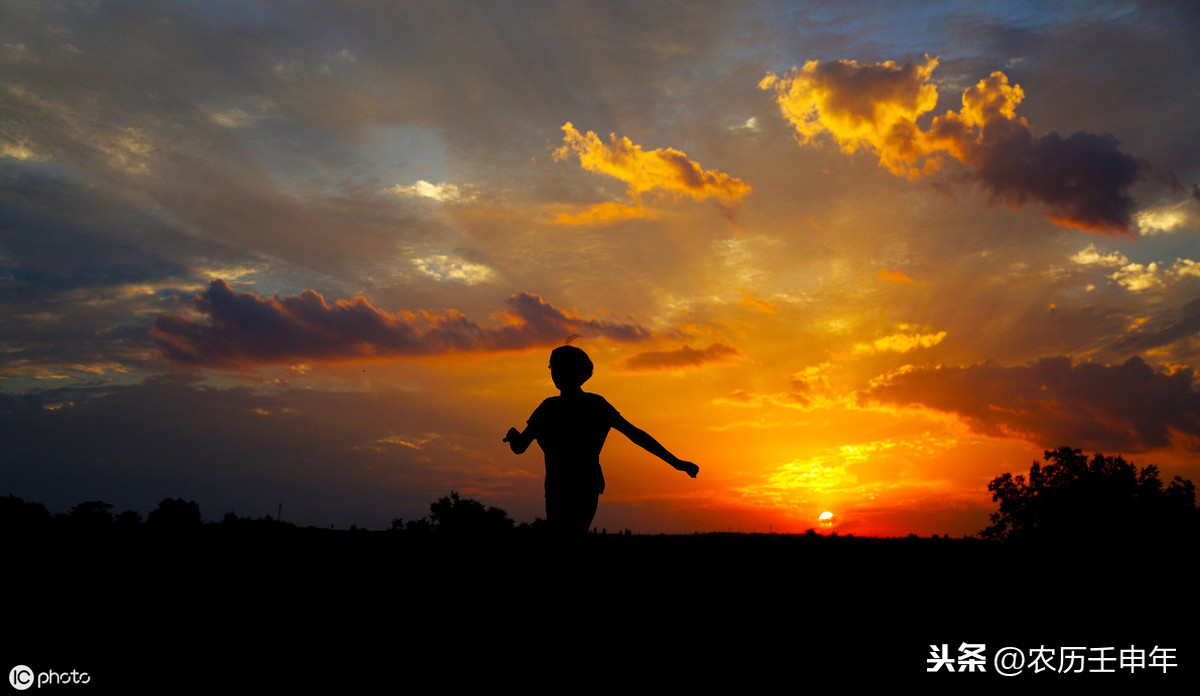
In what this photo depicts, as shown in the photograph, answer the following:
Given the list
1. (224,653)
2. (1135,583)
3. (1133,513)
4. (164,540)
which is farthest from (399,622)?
(1133,513)

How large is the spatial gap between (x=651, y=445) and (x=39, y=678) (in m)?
6.71

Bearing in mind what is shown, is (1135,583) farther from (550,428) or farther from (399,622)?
(399,622)

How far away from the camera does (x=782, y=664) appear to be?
7.59m

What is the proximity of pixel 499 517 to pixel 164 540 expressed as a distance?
47.8m

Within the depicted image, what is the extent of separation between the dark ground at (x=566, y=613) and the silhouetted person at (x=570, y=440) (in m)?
0.52

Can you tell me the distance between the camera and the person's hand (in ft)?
32.8

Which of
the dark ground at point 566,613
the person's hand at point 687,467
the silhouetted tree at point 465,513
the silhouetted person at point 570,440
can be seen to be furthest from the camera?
the silhouetted tree at point 465,513

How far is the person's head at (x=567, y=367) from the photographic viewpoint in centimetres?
937

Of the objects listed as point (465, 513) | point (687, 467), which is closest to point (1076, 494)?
point (465, 513)

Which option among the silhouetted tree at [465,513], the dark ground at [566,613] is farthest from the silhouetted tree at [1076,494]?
the dark ground at [566,613]

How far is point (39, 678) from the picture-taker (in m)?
7.70

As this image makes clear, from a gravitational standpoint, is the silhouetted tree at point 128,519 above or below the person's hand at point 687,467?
below

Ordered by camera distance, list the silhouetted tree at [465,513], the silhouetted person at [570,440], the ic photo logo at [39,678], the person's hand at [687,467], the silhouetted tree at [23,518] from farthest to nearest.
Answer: the silhouetted tree at [465,513], the silhouetted tree at [23,518], the person's hand at [687,467], the silhouetted person at [570,440], the ic photo logo at [39,678]

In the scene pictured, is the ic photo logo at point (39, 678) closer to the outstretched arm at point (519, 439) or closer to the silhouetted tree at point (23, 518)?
the outstretched arm at point (519, 439)
